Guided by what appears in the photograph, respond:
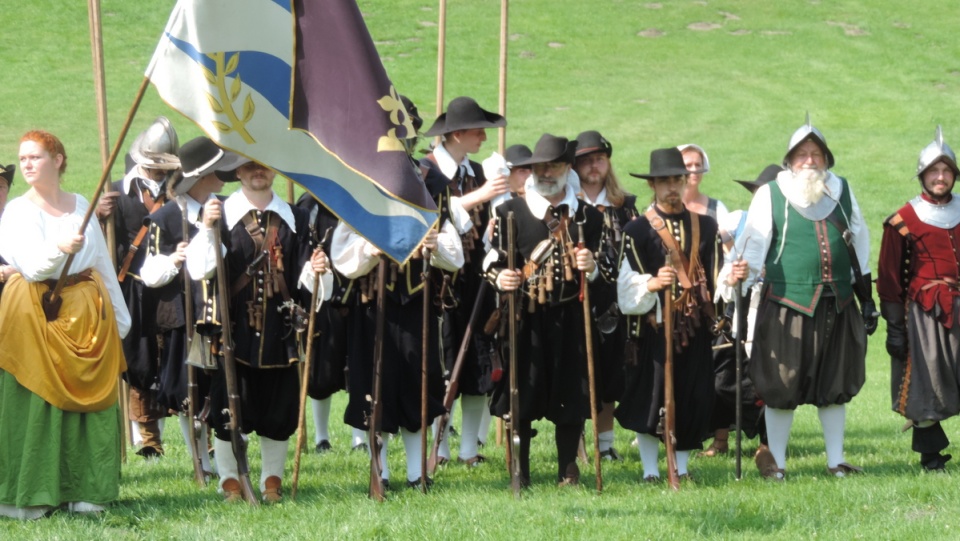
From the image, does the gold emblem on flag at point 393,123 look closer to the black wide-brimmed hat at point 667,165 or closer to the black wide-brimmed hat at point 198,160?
the black wide-brimmed hat at point 198,160

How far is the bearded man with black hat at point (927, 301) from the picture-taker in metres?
9.80

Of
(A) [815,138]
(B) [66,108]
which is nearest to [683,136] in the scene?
(B) [66,108]

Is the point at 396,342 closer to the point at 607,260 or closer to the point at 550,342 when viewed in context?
the point at 550,342

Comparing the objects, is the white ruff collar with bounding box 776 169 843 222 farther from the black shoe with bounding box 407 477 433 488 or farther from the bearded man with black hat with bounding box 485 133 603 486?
the black shoe with bounding box 407 477 433 488

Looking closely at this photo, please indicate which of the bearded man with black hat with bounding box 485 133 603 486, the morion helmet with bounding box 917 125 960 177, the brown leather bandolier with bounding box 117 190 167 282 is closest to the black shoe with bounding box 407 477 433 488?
the bearded man with black hat with bounding box 485 133 603 486

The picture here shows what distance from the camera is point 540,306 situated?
9336 millimetres

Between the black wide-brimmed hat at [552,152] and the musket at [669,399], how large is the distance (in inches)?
36.4

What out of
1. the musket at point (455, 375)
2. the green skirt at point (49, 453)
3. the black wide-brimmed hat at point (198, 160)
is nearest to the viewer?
the green skirt at point (49, 453)

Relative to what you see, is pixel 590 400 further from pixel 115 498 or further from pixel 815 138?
pixel 115 498

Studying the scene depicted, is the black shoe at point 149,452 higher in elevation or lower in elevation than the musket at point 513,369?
lower

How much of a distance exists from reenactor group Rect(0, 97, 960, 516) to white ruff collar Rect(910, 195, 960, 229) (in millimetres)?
21

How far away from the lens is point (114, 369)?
850 cm

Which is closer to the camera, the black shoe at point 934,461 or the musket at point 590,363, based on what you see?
the musket at point 590,363

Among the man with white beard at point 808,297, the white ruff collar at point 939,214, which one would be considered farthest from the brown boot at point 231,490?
the white ruff collar at point 939,214
